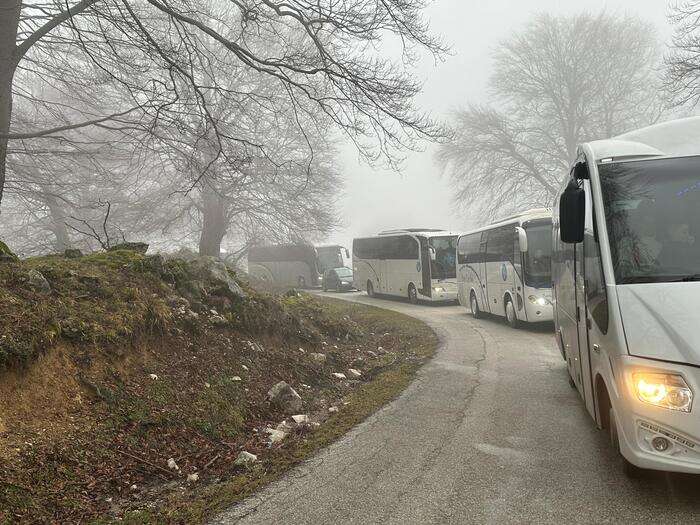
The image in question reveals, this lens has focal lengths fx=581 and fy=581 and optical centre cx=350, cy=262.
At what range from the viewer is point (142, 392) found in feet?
18.1

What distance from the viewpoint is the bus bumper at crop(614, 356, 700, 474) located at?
11.2 feet

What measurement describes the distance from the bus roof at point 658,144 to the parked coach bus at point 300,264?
33.0 metres

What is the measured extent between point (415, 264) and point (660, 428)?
814 inches

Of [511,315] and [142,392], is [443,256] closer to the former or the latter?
[511,315]

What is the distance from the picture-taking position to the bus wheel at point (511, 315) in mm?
15111

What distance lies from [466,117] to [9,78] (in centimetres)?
3238

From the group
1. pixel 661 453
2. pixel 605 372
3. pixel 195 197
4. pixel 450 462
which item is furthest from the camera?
pixel 195 197

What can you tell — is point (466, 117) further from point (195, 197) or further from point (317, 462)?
point (317, 462)

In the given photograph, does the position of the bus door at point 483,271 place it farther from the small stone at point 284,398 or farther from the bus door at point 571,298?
the small stone at point 284,398

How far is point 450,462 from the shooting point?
4.80 m

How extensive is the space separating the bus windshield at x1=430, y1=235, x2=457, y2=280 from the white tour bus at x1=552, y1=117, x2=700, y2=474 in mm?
17843

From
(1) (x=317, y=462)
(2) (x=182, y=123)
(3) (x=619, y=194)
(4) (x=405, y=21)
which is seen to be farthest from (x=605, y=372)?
(2) (x=182, y=123)

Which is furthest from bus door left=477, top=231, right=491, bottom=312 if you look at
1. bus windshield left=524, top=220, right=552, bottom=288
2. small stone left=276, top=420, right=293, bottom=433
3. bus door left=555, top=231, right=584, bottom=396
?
small stone left=276, top=420, right=293, bottom=433

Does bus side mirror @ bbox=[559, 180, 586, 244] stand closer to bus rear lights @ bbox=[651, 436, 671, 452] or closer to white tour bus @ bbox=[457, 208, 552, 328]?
bus rear lights @ bbox=[651, 436, 671, 452]
